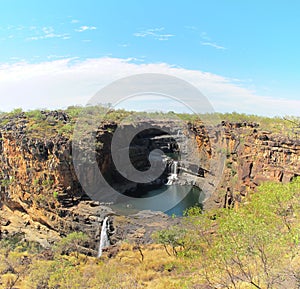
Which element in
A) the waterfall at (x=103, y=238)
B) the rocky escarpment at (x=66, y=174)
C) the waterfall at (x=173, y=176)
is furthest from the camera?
the waterfall at (x=173, y=176)

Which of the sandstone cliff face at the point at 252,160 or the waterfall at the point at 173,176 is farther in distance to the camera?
the waterfall at the point at 173,176

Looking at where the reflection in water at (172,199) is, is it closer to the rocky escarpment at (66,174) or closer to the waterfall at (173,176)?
the waterfall at (173,176)

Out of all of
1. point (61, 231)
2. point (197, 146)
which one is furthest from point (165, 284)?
point (197, 146)


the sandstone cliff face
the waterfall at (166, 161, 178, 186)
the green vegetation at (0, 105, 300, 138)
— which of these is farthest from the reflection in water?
the green vegetation at (0, 105, 300, 138)

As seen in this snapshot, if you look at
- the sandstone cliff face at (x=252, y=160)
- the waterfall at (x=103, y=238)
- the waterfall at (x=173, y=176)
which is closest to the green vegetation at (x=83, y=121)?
the sandstone cliff face at (x=252, y=160)

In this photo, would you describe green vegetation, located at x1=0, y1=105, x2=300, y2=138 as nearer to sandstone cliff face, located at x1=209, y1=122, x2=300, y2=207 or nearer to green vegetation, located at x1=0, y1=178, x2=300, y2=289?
sandstone cliff face, located at x1=209, y1=122, x2=300, y2=207

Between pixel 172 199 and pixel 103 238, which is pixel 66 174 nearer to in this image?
pixel 103 238
